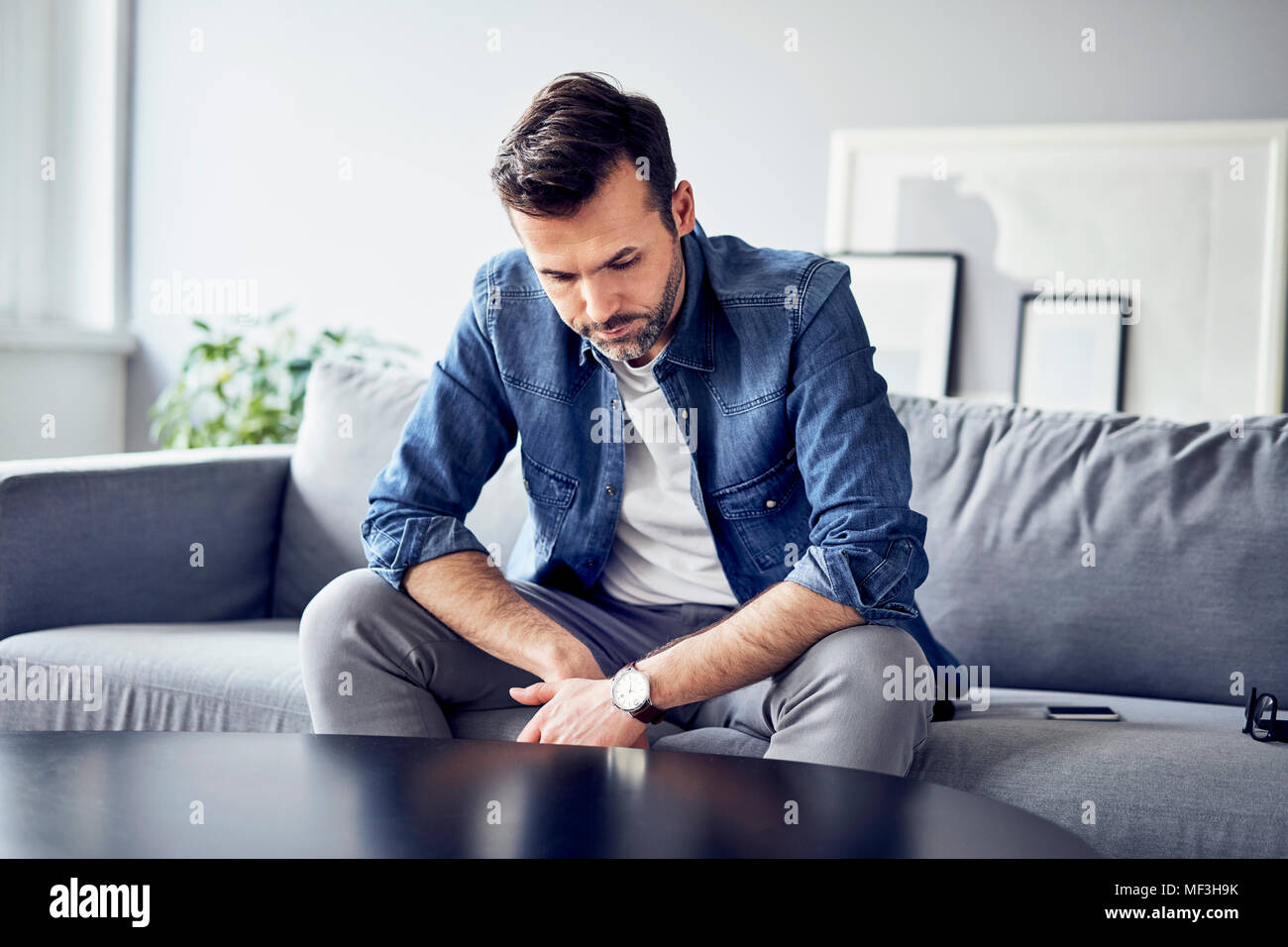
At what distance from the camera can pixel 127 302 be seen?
3.55 meters

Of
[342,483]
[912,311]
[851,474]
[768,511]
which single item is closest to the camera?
[851,474]

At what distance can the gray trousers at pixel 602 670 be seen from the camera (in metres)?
1.17

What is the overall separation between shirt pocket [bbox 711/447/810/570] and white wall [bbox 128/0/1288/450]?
5.08 ft

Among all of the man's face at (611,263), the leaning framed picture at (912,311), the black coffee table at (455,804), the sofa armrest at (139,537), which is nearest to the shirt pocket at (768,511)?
the man's face at (611,263)

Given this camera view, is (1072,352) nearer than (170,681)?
No

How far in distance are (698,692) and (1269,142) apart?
197cm

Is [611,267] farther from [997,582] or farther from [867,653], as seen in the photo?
[997,582]

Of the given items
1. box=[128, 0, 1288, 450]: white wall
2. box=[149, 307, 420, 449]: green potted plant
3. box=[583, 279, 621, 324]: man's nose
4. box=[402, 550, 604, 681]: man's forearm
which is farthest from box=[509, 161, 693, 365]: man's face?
box=[149, 307, 420, 449]: green potted plant

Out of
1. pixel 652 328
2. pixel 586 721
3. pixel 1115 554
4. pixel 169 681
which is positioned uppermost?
pixel 652 328

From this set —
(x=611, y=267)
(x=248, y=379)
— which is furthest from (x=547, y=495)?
(x=248, y=379)

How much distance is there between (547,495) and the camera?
155 centimetres

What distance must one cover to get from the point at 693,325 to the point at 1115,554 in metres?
0.70

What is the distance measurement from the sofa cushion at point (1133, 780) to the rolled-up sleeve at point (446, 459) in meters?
0.61

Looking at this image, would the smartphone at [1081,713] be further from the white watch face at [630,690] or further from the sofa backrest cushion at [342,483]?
the sofa backrest cushion at [342,483]
